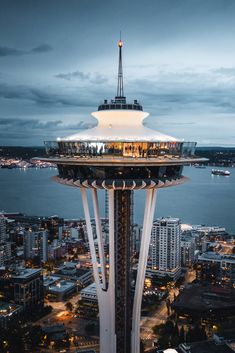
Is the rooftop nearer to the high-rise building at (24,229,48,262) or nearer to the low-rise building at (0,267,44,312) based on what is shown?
the low-rise building at (0,267,44,312)

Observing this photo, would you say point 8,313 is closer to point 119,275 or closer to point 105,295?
point 105,295

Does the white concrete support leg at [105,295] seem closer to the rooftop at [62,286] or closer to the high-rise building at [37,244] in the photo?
the rooftop at [62,286]

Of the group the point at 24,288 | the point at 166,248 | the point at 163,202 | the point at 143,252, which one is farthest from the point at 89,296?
the point at 163,202

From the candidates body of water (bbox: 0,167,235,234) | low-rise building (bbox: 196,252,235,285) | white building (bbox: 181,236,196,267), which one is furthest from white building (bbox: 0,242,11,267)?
body of water (bbox: 0,167,235,234)

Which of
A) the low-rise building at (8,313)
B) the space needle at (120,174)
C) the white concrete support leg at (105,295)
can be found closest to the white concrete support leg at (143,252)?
the space needle at (120,174)

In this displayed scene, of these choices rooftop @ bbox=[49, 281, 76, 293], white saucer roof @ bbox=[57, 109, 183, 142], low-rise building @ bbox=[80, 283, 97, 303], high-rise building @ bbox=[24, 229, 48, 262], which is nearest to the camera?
white saucer roof @ bbox=[57, 109, 183, 142]
